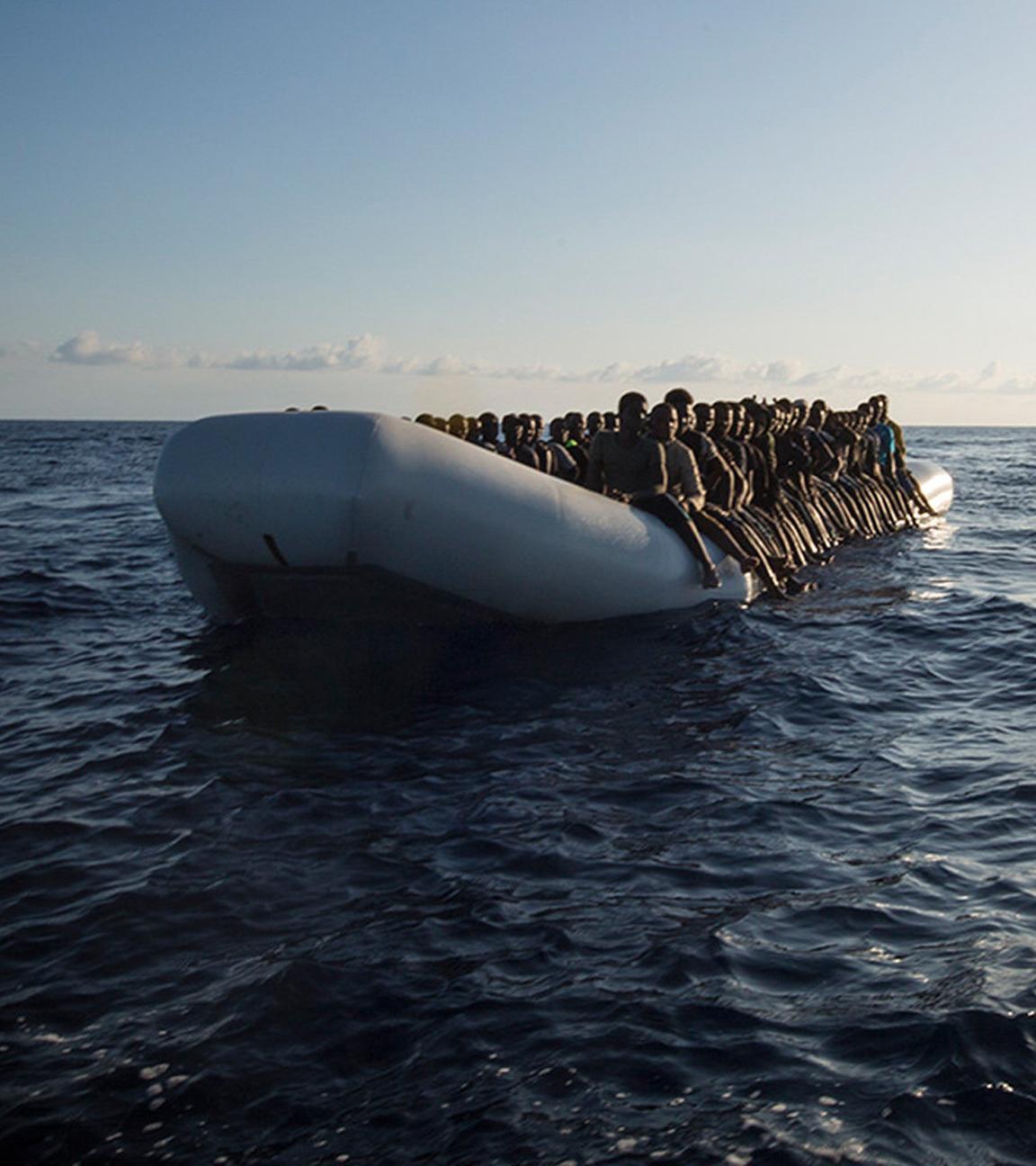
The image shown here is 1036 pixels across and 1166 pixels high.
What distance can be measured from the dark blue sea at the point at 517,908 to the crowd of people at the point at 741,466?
67.4 inches

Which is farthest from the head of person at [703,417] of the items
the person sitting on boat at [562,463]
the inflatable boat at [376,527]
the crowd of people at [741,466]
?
the inflatable boat at [376,527]

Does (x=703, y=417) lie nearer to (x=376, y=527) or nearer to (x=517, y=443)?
(x=517, y=443)

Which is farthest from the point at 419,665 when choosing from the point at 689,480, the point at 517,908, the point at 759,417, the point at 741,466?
the point at 759,417

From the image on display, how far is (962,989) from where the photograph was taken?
3.33m

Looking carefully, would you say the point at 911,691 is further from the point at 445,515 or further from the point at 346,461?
the point at 346,461

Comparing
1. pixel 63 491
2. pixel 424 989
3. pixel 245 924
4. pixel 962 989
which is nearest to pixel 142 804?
pixel 245 924

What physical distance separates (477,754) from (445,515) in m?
1.82

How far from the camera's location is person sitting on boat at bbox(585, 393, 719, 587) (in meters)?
8.85

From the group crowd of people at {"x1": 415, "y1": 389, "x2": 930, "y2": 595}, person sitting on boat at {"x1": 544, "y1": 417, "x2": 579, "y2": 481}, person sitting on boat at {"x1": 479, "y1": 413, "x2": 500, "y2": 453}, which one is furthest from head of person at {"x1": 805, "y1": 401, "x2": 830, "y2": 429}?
person sitting on boat at {"x1": 479, "y1": 413, "x2": 500, "y2": 453}

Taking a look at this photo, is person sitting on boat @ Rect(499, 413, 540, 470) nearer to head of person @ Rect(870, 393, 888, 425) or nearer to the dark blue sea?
the dark blue sea

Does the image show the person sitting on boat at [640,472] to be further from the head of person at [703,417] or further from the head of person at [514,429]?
the head of person at [703,417]

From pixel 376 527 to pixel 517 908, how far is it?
328 cm

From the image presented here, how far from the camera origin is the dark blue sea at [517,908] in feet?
9.17

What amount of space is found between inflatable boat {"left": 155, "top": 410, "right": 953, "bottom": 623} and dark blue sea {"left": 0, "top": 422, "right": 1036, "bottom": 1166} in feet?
1.48
